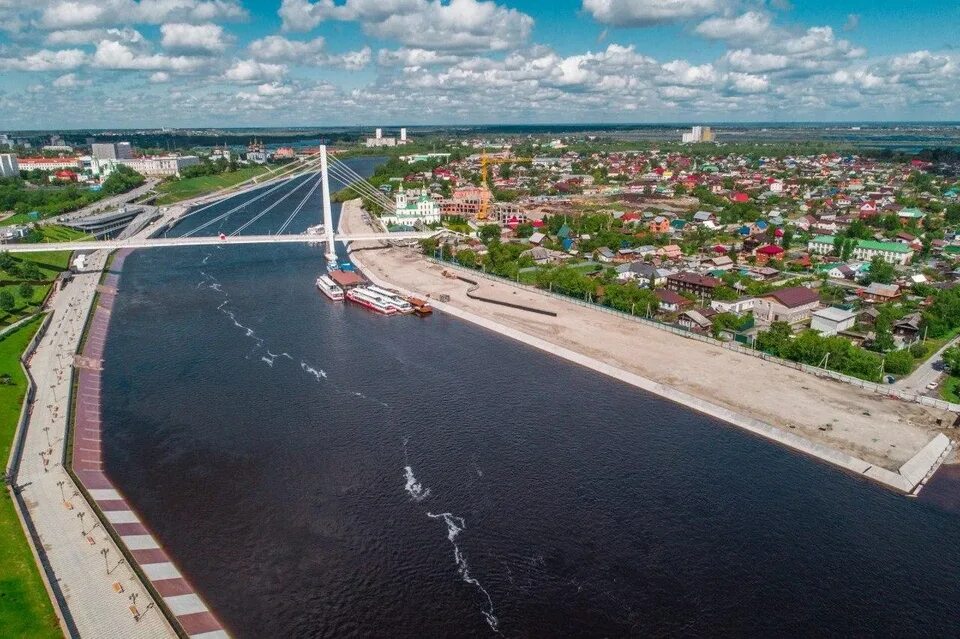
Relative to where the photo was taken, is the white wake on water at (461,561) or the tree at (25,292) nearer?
the white wake on water at (461,561)

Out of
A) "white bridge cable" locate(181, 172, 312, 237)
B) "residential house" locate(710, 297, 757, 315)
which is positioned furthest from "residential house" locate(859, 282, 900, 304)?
"white bridge cable" locate(181, 172, 312, 237)

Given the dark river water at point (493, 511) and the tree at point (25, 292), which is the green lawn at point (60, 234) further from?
the dark river water at point (493, 511)

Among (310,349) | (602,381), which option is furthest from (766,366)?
(310,349)

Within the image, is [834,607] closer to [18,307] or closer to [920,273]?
[920,273]

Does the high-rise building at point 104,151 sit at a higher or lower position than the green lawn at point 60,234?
higher

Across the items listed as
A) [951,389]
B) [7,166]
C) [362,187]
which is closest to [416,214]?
[362,187]

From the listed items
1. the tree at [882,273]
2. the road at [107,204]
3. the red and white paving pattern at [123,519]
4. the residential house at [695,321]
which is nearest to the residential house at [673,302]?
the residential house at [695,321]

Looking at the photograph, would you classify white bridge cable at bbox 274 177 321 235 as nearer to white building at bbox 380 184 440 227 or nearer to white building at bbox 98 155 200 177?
white building at bbox 380 184 440 227
